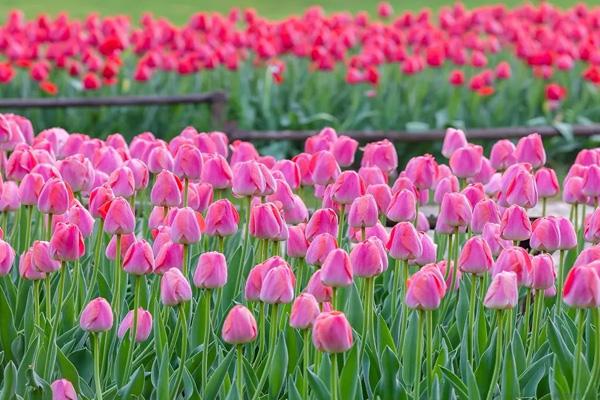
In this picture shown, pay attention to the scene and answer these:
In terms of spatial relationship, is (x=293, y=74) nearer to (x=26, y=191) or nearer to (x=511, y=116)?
(x=511, y=116)

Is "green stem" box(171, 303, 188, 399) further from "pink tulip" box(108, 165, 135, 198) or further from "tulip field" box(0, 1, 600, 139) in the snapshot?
"tulip field" box(0, 1, 600, 139)

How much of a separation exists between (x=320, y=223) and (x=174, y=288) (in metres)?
0.47

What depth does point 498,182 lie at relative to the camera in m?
3.88

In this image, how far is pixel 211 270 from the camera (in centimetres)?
279

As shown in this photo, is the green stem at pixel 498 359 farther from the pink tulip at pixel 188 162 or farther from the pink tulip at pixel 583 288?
the pink tulip at pixel 188 162

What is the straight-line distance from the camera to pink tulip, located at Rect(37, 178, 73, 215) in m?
3.18

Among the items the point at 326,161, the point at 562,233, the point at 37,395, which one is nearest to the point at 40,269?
the point at 37,395

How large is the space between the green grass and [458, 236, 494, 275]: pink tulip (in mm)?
15606

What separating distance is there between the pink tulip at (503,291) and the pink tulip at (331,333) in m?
0.42

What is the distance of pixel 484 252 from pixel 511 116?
20.7ft

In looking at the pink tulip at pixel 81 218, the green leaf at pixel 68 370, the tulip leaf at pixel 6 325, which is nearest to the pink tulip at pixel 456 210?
the pink tulip at pixel 81 218

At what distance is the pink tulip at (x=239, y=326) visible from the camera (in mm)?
2596

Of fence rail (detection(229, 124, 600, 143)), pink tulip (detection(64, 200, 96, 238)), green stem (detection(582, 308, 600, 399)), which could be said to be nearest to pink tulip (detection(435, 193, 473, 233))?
green stem (detection(582, 308, 600, 399))

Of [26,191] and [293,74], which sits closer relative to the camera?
[26,191]
